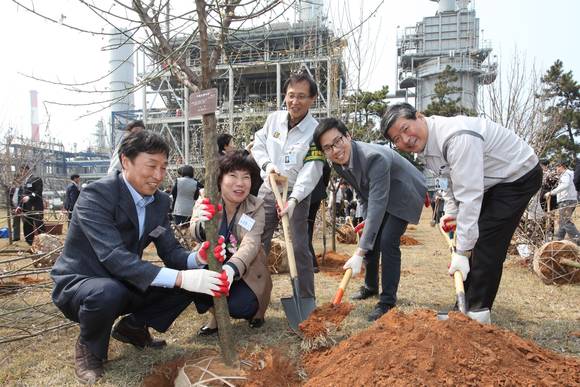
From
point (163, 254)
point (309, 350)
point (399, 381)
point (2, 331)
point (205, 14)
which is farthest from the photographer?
point (2, 331)

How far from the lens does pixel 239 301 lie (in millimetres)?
3072

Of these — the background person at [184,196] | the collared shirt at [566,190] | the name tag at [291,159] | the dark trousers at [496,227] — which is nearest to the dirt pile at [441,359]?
the dark trousers at [496,227]

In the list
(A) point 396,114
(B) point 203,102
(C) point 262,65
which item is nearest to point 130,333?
(B) point 203,102

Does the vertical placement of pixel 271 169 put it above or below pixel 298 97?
below

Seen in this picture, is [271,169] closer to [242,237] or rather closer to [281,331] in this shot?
[242,237]

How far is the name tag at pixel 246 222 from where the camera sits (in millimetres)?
3115

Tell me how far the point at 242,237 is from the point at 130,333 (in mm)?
1016

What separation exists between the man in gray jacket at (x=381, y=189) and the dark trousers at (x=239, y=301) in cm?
75

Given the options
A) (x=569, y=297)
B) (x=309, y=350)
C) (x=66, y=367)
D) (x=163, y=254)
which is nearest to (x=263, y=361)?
(x=309, y=350)

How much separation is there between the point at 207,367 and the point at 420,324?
1114 mm

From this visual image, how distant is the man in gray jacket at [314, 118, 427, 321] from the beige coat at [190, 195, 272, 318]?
660 mm

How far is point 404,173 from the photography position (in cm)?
374

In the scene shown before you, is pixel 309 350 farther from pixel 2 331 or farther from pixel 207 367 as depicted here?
pixel 2 331

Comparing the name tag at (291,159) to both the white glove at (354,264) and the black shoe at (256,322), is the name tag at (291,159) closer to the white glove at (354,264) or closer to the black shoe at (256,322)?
the white glove at (354,264)
